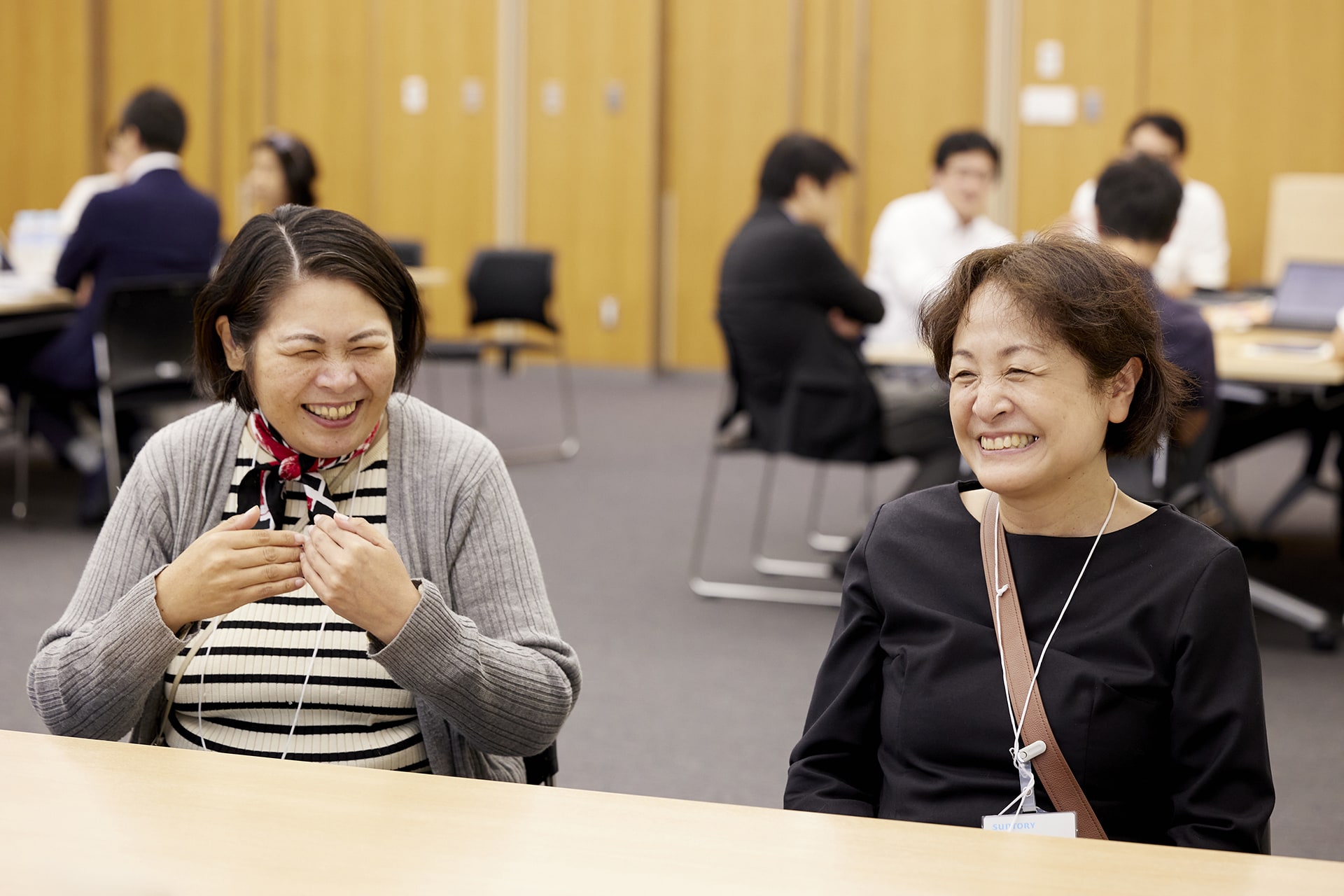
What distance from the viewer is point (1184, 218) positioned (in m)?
6.45

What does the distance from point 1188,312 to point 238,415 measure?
2.50m

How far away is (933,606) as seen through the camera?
5.00 ft

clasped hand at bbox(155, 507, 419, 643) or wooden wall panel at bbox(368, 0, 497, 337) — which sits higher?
wooden wall panel at bbox(368, 0, 497, 337)

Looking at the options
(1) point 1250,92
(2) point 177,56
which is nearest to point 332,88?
(2) point 177,56

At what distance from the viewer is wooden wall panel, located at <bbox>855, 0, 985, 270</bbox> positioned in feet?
27.8

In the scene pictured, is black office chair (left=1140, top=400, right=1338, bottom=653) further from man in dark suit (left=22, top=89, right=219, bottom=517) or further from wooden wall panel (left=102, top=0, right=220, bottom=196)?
wooden wall panel (left=102, top=0, right=220, bottom=196)

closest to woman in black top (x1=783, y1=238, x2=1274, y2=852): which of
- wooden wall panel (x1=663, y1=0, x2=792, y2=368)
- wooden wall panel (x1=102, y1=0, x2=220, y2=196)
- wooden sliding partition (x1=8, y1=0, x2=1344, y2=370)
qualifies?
wooden sliding partition (x1=8, y1=0, x2=1344, y2=370)

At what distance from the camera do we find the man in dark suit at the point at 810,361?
13.9 feet

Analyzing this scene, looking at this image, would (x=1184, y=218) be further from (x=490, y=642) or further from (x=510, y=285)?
(x=490, y=642)

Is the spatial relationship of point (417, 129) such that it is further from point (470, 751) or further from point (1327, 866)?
point (1327, 866)

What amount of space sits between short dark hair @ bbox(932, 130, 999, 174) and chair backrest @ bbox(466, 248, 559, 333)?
7.52ft

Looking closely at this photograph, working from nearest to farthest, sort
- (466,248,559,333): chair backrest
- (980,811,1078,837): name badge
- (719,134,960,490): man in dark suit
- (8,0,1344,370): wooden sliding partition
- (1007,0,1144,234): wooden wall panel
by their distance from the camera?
(980,811,1078,837): name badge
(719,134,960,490): man in dark suit
(466,248,559,333): chair backrest
(8,0,1344,370): wooden sliding partition
(1007,0,1144,234): wooden wall panel

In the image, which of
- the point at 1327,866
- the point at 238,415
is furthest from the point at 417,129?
the point at 1327,866

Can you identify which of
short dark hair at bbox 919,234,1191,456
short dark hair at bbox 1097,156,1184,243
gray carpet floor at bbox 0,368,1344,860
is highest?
short dark hair at bbox 1097,156,1184,243
